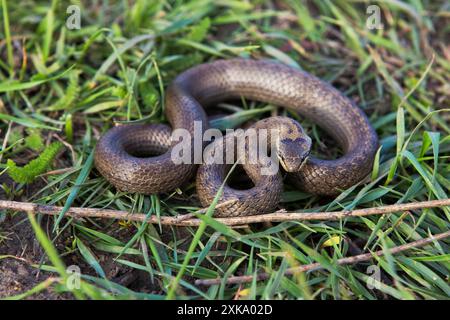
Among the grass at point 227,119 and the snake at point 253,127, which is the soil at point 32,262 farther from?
the snake at point 253,127

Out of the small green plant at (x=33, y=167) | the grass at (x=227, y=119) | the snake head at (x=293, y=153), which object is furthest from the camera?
the snake head at (x=293, y=153)

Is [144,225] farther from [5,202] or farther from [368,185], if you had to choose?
[368,185]

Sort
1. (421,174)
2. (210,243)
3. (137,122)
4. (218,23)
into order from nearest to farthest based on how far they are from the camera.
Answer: (210,243) < (421,174) < (137,122) < (218,23)

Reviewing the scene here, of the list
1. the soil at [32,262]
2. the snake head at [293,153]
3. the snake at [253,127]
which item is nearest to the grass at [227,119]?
the soil at [32,262]

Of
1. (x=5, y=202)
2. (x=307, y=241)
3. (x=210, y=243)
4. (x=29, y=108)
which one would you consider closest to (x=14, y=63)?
(x=29, y=108)

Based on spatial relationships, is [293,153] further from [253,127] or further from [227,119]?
[227,119]

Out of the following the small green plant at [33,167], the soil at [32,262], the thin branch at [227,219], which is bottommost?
the soil at [32,262]

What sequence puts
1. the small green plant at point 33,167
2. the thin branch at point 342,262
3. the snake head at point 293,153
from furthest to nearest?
the snake head at point 293,153
the small green plant at point 33,167
the thin branch at point 342,262
